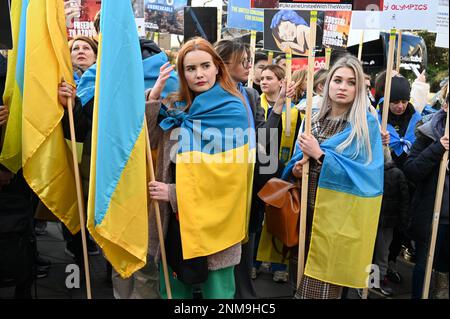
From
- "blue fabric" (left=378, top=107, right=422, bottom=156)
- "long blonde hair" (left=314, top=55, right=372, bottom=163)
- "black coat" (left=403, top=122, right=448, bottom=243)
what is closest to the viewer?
"long blonde hair" (left=314, top=55, right=372, bottom=163)

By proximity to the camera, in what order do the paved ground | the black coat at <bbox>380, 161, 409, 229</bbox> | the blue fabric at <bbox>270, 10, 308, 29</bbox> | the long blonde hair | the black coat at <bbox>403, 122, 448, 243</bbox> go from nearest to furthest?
1. the long blonde hair
2. the black coat at <bbox>403, 122, 448, 243</bbox>
3. the black coat at <bbox>380, 161, 409, 229</bbox>
4. the paved ground
5. the blue fabric at <bbox>270, 10, 308, 29</bbox>

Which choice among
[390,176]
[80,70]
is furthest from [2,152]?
[390,176]

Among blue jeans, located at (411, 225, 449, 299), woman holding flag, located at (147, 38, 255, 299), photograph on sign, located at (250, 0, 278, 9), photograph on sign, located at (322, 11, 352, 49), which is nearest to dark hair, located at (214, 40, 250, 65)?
photograph on sign, located at (250, 0, 278, 9)

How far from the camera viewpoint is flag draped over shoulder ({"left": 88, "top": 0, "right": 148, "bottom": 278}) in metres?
2.91

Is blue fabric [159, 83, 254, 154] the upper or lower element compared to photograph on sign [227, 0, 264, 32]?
lower

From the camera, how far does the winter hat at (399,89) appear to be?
15.4ft

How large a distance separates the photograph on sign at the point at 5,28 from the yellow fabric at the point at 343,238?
2186 mm

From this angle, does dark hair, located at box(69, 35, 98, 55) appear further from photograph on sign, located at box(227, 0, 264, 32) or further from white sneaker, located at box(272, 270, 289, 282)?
white sneaker, located at box(272, 270, 289, 282)

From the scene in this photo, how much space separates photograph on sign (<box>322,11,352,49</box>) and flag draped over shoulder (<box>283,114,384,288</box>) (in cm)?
350

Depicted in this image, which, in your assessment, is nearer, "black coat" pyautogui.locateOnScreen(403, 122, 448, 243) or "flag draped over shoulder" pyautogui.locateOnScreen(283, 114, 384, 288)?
"flag draped over shoulder" pyautogui.locateOnScreen(283, 114, 384, 288)

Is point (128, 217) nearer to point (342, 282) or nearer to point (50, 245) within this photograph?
point (342, 282)

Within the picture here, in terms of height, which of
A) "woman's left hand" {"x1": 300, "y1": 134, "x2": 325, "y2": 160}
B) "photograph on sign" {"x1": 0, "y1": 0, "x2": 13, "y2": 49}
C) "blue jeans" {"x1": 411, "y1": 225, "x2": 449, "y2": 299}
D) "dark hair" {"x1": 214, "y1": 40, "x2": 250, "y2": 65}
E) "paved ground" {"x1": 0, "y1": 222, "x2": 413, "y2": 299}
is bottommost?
"paved ground" {"x1": 0, "y1": 222, "x2": 413, "y2": 299}

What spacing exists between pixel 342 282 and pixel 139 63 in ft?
6.24

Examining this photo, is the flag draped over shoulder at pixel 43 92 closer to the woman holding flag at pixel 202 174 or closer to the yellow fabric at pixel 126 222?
the yellow fabric at pixel 126 222
